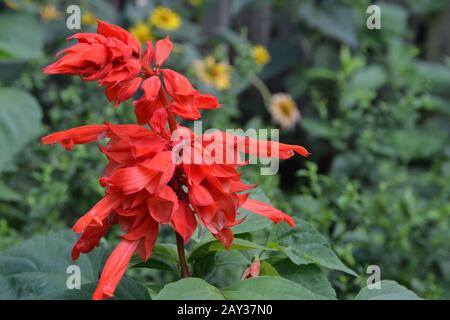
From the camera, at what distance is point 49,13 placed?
288 cm

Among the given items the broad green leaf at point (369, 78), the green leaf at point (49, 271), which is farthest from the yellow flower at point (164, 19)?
the green leaf at point (49, 271)

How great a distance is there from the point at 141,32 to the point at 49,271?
5.80 feet

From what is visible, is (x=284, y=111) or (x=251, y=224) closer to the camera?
(x=251, y=224)

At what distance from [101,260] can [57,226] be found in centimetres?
102

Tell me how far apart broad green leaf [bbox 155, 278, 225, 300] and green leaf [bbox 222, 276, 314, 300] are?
21mm

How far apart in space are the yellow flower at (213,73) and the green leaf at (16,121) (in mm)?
773

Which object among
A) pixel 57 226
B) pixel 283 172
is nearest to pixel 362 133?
pixel 283 172

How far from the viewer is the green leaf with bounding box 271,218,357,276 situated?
3.08 feet

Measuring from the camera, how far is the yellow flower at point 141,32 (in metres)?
2.63

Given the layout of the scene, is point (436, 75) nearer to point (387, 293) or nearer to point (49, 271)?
point (387, 293)

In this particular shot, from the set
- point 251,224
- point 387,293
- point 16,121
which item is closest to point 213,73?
point 16,121

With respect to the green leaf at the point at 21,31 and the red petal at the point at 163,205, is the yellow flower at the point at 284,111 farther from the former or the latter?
the red petal at the point at 163,205

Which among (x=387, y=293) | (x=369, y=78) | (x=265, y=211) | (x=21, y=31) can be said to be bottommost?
(x=387, y=293)

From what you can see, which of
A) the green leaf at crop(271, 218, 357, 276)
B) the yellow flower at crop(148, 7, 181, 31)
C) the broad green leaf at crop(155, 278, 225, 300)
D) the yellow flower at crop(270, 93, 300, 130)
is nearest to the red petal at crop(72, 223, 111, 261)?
the broad green leaf at crop(155, 278, 225, 300)
